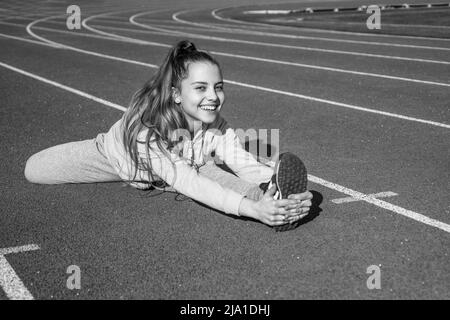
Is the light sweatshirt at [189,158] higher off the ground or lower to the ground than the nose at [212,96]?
lower

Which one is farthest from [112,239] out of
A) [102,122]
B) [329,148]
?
[102,122]

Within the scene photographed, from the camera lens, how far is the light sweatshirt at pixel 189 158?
13.8ft

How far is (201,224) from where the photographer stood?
4.31 m

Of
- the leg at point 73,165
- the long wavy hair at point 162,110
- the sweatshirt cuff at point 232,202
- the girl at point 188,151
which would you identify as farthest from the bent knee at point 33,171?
the sweatshirt cuff at point 232,202

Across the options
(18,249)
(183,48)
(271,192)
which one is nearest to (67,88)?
(183,48)

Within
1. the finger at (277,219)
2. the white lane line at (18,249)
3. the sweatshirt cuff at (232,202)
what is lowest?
the white lane line at (18,249)

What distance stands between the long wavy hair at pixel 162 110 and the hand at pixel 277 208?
867 millimetres

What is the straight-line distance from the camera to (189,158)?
4609 millimetres

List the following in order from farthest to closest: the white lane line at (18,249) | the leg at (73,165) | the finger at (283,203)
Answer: the leg at (73,165)
the white lane line at (18,249)
the finger at (283,203)

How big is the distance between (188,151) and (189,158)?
0.19 feet

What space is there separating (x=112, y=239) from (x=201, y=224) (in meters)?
0.61

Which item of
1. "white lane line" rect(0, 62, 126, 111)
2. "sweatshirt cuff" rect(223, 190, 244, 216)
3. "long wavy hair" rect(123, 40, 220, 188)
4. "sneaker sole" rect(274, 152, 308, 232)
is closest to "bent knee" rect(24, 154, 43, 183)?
"long wavy hair" rect(123, 40, 220, 188)

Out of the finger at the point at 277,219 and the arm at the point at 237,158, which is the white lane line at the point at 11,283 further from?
the arm at the point at 237,158

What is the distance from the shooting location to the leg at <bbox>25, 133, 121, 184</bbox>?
16.2 ft
